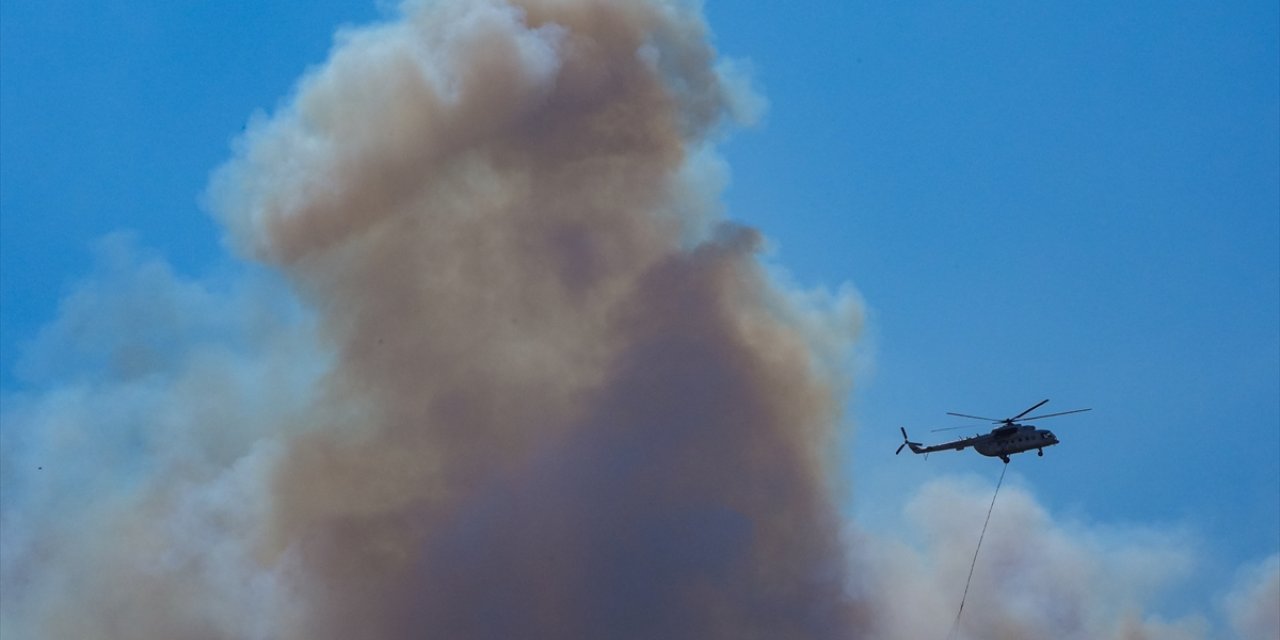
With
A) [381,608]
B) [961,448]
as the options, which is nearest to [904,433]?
[961,448]

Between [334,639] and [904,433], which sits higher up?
[904,433]

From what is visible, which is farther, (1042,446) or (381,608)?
(381,608)

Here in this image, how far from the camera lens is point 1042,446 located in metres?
93.8

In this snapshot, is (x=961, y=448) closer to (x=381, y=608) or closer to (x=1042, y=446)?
(x=1042, y=446)

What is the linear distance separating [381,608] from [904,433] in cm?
2443

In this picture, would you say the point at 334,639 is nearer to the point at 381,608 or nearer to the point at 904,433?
the point at 381,608

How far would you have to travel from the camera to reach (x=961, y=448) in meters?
96.1

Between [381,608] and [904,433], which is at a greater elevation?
[904,433]

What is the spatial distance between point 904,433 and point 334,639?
26572 millimetres

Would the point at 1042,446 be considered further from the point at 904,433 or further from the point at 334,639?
the point at 334,639

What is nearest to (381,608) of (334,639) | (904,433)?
(334,639)

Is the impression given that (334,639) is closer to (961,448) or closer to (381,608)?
(381,608)

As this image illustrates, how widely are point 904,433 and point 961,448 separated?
263 cm

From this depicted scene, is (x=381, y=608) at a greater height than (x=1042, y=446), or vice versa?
(x=1042, y=446)
